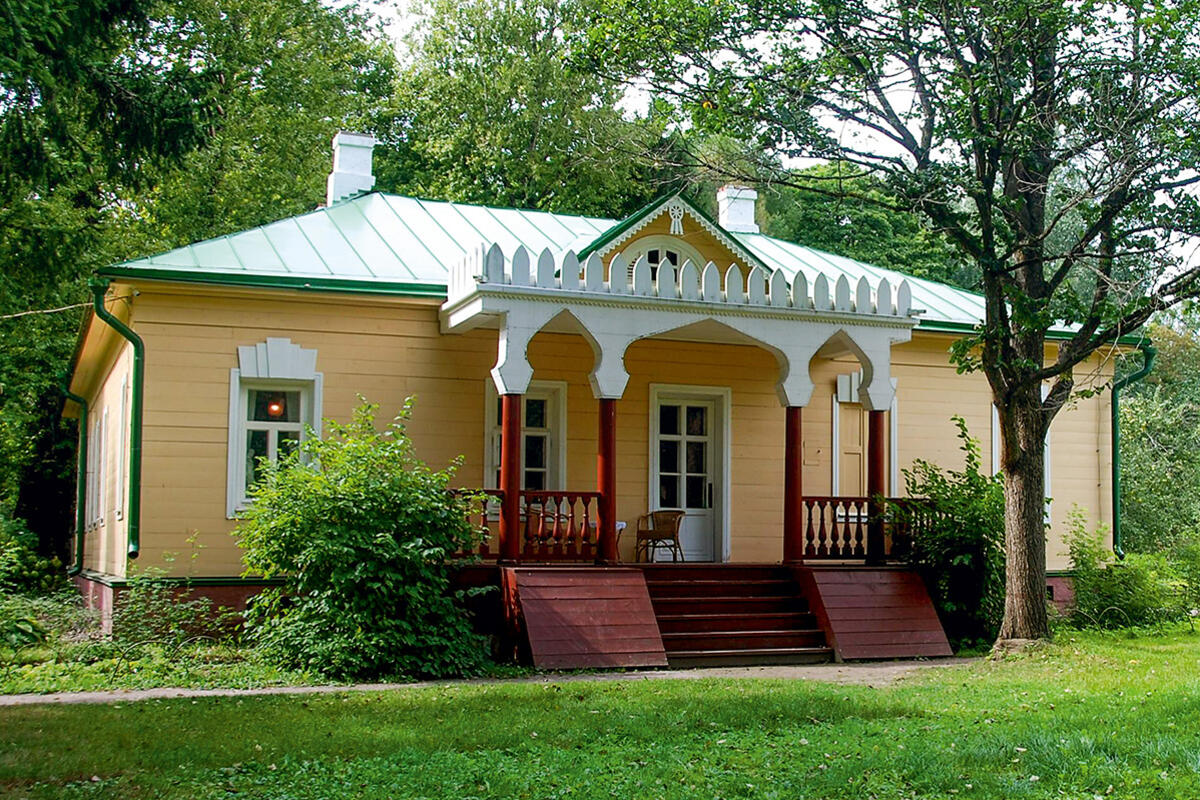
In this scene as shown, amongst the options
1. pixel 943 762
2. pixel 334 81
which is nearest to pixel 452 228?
pixel 943 762

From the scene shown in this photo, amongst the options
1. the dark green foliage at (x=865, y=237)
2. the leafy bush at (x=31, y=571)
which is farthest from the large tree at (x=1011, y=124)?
the dark green foliage at (x=865, y=237)

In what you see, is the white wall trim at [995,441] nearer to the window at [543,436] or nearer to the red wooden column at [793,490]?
the red wooden column at [793,490]

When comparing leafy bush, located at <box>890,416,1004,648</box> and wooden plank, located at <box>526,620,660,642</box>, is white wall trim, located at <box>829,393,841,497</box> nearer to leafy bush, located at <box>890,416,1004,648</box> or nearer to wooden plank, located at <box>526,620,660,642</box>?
leafy bush, located at <box>890,416,1004,648</box>

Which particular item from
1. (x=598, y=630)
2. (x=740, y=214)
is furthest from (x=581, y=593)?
(x=740, y=214)

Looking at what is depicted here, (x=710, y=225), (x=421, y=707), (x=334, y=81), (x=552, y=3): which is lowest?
(x=421, y=707)

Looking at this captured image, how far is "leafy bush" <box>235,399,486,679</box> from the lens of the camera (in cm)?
1212

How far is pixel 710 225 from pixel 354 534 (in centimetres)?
625

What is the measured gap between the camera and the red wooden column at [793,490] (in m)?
15.1

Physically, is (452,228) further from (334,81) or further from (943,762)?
(334,81)

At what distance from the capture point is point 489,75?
1385 inches

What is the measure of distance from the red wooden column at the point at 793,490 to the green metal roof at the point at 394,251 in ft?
7.64

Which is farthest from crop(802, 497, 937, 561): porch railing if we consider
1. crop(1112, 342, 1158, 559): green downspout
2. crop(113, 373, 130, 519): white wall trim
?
crop(113, 373, 130, 519): white wall trim

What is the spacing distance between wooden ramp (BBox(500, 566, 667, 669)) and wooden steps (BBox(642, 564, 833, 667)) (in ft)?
1.43

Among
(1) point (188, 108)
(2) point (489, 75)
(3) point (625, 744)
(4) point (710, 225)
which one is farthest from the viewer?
(2) point (489, 75)
